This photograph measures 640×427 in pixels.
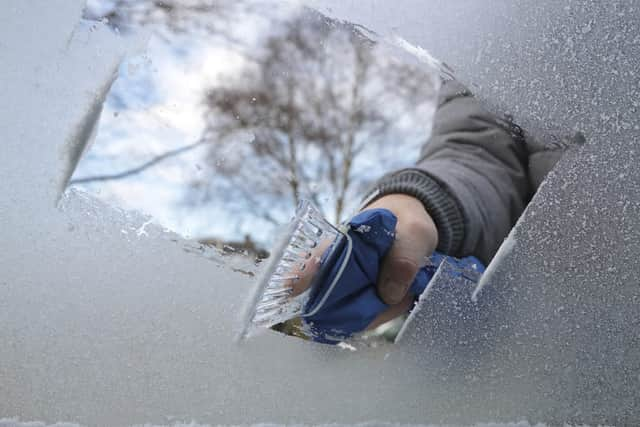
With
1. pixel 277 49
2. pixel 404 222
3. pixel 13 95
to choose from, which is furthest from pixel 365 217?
pixel 13 95

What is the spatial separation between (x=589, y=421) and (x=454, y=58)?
33 cm

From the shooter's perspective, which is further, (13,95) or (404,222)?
(404,222)

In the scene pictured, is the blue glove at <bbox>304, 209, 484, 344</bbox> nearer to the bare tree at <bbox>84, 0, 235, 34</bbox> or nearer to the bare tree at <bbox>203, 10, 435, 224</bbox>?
the bare tree at <bbox>203, 10, 435, 224</bbox>

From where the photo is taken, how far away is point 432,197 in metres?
0.49

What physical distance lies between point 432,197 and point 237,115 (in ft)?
0.64

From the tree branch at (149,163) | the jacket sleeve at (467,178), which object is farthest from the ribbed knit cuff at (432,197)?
the tree branch at (149,163)

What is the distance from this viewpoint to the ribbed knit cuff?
0.47 m

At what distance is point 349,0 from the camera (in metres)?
0.40

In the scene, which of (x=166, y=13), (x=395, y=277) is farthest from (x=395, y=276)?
(x=166, y=13)

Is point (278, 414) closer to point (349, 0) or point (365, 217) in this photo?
point (365, 217)

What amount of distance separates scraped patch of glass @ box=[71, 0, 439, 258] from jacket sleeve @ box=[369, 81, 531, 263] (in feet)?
0.10

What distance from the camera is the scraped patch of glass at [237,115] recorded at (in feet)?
1.26

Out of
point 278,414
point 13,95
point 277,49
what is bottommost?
point 278,414

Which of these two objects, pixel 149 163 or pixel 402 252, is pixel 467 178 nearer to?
pixel 402 252
